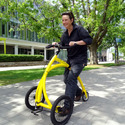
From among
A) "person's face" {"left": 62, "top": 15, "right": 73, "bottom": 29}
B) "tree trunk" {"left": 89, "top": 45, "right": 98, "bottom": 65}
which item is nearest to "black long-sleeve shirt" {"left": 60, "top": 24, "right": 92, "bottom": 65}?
"person's face" {"left": 62, "top": 15, "right": 73, "bottom": 29}

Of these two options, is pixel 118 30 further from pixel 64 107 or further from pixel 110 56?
pixel 110 56

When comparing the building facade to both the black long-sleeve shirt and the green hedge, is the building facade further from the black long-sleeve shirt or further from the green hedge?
the black long-sleeve shirt

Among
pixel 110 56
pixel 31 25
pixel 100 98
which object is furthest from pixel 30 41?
pixel 110 56

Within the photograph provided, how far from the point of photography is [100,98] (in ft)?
11.9

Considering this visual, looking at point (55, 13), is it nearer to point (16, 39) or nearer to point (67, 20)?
point (67, 20)

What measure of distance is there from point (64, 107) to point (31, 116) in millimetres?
668

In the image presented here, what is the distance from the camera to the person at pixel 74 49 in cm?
241

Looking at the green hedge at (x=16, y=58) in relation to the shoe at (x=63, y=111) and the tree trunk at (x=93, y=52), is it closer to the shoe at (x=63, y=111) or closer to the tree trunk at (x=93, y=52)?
the tree trunk at (x=93, y=52)

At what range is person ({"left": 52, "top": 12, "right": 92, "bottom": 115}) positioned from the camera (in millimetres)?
2408

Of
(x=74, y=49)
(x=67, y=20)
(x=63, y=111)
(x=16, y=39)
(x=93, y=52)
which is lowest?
(x=63, y=111)

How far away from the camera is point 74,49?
8.75 ft

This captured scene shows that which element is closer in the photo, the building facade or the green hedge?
the green hedge

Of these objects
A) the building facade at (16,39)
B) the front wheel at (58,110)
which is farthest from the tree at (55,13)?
the front wheel at (58,110)

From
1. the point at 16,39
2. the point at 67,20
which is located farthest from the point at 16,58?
the point at 67,20
